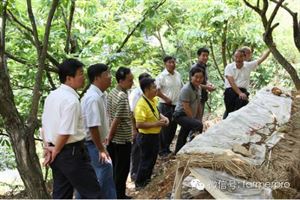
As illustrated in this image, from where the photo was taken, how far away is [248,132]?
147 inches

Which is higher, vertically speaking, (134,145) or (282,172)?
(282,172)

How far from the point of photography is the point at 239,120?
4.12m

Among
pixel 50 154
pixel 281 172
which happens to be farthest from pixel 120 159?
pixel 281 172

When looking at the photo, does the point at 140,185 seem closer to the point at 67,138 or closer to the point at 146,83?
the point at 146,83

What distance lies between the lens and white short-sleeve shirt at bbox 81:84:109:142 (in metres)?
3.62

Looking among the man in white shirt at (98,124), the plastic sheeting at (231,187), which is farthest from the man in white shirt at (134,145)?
the plastic sheeting at (231,187)

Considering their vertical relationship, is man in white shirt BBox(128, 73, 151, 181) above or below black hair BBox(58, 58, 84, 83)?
below

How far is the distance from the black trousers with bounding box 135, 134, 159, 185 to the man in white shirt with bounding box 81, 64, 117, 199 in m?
1.05

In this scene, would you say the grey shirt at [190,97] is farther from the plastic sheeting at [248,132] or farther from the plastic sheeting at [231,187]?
the plastic sheeting at [231,187]

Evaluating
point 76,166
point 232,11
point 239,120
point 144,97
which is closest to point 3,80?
point 76,166

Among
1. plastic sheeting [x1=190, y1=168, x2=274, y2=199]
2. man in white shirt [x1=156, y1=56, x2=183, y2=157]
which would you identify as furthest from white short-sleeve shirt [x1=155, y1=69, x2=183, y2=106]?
plastic sheeting [x1=190, y1=168, x2=274, y2=199]

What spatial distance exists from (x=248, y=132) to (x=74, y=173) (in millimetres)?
1601

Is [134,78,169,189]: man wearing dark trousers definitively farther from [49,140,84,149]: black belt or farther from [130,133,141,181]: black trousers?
[49,140,84,149]: black belt

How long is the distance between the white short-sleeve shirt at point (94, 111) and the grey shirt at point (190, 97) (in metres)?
1.87
